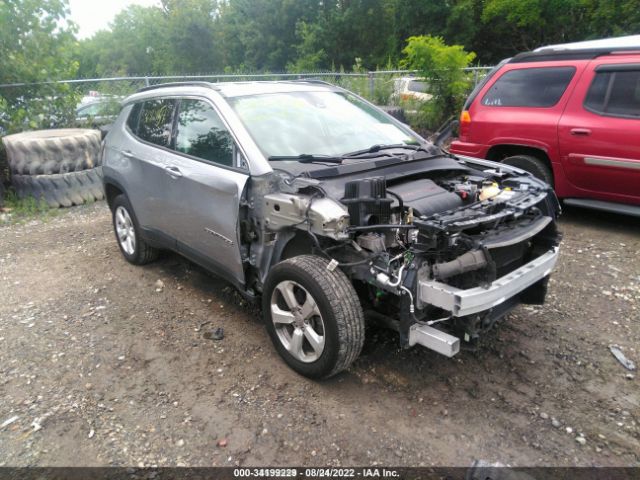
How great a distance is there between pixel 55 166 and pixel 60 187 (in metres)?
0.32

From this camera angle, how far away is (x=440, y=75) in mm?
9742

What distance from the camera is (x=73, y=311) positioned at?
4.26 meters

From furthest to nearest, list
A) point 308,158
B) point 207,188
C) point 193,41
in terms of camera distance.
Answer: point 193,41
point 207,188
point 308,158

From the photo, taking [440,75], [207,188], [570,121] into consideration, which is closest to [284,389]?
[207,188]

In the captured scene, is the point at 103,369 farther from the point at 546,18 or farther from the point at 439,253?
the point at 546,18

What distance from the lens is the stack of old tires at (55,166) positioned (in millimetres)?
7191

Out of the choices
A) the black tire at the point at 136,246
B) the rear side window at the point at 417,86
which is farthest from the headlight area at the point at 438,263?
the rear side window at the point at 417,86

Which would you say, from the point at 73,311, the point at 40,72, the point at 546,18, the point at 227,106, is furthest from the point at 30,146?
the point at 546,18

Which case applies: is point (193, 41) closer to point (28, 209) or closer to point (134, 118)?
point (28, 209)

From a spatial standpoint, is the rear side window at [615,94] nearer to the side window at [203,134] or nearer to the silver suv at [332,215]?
the silver suv at [332,215]

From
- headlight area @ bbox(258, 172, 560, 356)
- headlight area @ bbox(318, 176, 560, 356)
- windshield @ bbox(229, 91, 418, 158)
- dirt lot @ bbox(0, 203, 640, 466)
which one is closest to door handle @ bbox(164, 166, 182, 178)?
windshield @ bbox(229, 91, 418, 158)

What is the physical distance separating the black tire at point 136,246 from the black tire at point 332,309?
242cm

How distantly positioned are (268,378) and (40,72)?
7.78 metres

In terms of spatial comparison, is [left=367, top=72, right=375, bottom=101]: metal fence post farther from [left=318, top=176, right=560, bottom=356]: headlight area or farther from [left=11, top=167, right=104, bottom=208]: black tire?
[left=318, top=176, right=560, bottom=356]: headlight area
